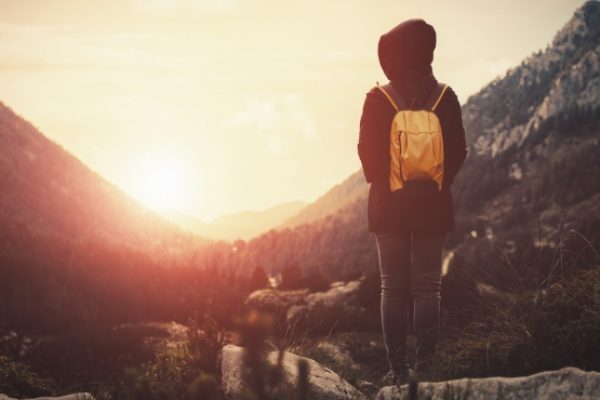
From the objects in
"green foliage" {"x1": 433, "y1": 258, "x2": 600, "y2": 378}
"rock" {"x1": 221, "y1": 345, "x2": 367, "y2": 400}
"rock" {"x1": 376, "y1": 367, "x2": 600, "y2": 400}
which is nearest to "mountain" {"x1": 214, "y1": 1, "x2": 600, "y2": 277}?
"green foliage" {"x1": 433, "y1": 258, "x2": 600, "y2": 378}

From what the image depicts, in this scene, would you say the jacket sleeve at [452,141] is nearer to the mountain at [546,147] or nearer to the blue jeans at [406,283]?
the blue jeans at [406,283]

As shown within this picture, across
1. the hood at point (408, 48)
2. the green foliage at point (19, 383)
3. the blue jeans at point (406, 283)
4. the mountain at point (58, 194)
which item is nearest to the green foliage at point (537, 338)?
the blue jeans at point (406, 283)

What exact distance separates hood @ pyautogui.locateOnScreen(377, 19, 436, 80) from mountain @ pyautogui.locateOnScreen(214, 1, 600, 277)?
283 ft

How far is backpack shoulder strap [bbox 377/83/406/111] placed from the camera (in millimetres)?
3443

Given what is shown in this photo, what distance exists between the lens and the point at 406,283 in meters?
3.52

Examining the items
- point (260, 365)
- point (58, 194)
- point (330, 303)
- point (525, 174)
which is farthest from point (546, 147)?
point (260, 365)

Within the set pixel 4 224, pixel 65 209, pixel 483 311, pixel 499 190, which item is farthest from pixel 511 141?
pixel 483 311

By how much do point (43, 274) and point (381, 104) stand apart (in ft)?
131

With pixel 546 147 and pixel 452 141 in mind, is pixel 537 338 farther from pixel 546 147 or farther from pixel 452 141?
pixel 546 147

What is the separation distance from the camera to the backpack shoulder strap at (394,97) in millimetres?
3443

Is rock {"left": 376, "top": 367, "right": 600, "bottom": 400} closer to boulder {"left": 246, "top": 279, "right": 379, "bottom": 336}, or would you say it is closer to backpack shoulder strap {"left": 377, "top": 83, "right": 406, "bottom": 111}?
backpack shoulder strap {"left": 377, "top": 83, "right": 406, "bottom": 111}

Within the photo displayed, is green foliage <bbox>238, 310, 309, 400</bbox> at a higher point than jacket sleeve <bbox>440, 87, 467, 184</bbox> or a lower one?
lower

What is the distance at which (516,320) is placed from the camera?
3125 mm

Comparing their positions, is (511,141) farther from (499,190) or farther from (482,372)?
(482,372)
